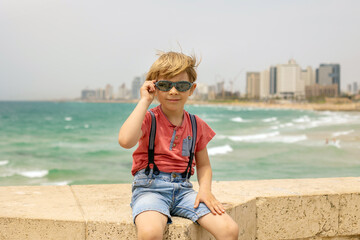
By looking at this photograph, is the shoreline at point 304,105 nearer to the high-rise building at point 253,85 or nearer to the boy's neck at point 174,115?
the high-rise building at point 253,85

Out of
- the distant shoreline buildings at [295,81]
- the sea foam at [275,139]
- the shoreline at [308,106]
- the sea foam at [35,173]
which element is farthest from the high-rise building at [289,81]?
the sea foam at [35,173]

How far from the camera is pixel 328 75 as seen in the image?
495 feet

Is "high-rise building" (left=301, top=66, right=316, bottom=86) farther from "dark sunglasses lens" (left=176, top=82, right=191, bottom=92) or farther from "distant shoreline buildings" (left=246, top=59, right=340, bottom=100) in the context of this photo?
"dark sunglasses lens" (left=176, top=82, right=191, bottom=92)

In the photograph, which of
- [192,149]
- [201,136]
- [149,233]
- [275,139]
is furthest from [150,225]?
[275,139]

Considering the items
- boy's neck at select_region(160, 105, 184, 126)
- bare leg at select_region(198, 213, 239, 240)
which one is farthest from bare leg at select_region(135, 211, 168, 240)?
boy's neck at select_region(160, 105, 184, 126)

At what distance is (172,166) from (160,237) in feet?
1.55

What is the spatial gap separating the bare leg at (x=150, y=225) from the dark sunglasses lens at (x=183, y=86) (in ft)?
2.50

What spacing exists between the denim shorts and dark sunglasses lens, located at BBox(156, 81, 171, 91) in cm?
51

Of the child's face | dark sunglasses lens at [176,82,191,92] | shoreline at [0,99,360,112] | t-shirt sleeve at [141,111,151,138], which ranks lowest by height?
shoreline at [0,99,360,112]

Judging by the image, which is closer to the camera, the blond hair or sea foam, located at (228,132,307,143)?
the blond hair

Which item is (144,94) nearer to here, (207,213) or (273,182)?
(207,213)

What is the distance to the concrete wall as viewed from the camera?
8.14 ft

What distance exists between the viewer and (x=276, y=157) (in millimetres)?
21719

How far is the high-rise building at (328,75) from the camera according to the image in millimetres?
148275
